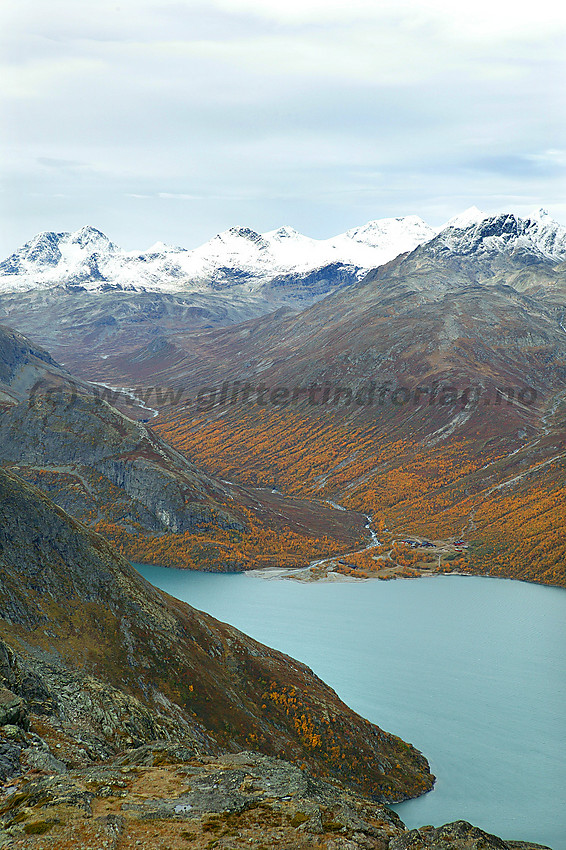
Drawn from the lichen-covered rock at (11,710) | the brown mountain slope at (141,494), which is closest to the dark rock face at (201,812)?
the lichen-covered rock at (11,710)

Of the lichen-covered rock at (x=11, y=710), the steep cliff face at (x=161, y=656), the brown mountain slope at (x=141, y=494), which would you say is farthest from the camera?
the brown mountain slope at (x=141, y=494)

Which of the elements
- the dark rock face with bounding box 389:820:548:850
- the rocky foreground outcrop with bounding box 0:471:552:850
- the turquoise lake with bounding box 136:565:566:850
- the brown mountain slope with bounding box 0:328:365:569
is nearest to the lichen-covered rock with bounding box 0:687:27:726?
the rocky foreground outcrop with bounding box 0:471:552:850

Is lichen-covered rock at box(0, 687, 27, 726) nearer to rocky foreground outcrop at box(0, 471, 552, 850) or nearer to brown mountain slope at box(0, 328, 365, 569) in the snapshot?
rocky foreground outcrop at box(0, 471, 552, 850)

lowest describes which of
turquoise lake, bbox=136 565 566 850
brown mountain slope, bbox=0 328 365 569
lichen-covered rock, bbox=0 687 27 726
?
turquoise lake, bbox=136 565 566 850

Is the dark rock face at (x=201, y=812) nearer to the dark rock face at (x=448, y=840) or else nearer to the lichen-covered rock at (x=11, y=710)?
the dark rock face at (x=448, y=840)

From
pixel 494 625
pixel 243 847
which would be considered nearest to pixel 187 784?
pixel 243 847

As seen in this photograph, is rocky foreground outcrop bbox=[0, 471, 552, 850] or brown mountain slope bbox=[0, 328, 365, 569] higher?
brown mountain slope bbox=[0, 328, 365, 569]
